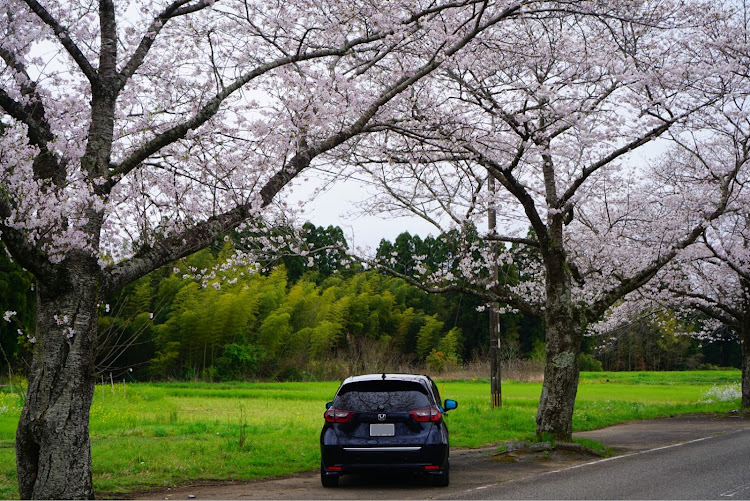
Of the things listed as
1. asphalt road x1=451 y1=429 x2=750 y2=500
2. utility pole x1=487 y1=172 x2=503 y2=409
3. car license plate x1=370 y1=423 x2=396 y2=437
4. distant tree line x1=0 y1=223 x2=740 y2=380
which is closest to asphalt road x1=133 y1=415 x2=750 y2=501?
asphalt road x1=451 y1=429 x2=750 y2=500

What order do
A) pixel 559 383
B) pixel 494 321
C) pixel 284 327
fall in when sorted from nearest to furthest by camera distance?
pixel 559 383 → pixel 494 321 → pixel 284 327

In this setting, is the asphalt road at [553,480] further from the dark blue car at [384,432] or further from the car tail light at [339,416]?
the car tail light at [339,416]

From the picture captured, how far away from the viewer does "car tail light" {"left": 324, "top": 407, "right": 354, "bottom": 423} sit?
891 cm

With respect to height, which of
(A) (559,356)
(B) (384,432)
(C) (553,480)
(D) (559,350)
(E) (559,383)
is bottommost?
(C) (553,480)

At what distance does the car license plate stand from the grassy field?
7.23ft

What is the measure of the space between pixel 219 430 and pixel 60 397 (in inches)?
296

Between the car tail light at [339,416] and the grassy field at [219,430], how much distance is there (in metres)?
1.80

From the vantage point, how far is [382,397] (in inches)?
356

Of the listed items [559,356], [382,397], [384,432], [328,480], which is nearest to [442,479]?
[384,432]

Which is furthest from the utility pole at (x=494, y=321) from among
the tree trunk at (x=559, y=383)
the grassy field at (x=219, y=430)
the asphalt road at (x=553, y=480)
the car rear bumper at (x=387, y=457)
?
the car rear bumper at (x=387, y=457)

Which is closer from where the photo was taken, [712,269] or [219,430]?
[219,430]

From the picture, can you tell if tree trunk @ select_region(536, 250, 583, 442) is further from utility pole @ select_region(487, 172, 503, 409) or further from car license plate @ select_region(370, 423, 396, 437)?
car license plate @ select_region(370, 423, 396, 437)

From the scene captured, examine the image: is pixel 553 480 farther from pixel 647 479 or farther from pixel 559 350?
pixel 559 350

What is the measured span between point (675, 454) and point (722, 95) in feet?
23.1
